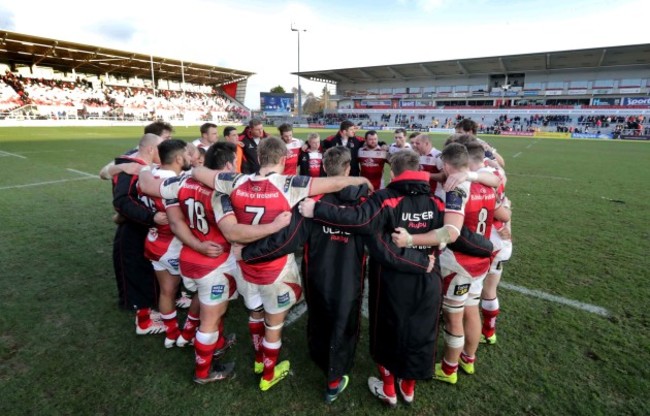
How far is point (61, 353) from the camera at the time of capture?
3178mm

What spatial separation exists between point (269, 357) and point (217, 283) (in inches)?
29.0

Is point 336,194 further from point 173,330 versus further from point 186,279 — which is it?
point 173,330

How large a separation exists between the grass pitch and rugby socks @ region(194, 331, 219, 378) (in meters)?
0.15

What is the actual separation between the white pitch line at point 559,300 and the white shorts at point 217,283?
141 inches

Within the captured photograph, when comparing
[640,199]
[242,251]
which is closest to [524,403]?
[242,251]

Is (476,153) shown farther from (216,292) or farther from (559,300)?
(216,292)

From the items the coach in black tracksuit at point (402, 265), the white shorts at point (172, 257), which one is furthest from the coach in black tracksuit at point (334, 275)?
the white shorts at point (172, 257)

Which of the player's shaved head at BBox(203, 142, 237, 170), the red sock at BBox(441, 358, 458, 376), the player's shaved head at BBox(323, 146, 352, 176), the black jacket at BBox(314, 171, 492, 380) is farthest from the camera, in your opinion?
the red sock at BBox(441, 358, 458, 376)

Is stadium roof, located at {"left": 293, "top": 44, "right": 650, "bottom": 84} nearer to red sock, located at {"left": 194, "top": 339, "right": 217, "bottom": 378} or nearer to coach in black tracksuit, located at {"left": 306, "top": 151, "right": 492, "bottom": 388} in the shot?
coach in black tracksuit, located at {"left": 306, "top": 151, "right": 492, "bottom": 388}

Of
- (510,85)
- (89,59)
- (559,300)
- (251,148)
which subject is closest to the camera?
(559,300)

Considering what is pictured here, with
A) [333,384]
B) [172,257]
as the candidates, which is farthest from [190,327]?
[333,384]

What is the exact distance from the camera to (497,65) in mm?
60688

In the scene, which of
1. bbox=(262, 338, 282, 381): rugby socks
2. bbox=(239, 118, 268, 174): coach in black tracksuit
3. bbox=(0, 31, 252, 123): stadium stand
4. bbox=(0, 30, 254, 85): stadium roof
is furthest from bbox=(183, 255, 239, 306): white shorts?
bbox=(0, 30, 254, 85): stadium roof

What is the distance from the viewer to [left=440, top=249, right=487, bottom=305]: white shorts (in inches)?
110
